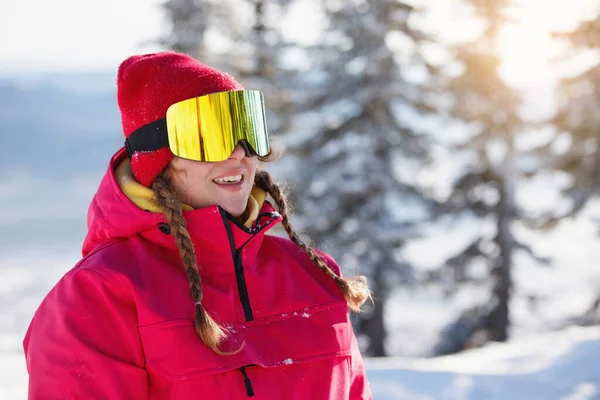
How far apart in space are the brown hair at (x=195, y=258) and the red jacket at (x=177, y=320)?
0.18ft

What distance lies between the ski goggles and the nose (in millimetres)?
18

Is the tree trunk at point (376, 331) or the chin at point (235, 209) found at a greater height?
the chin at point (235, 209)

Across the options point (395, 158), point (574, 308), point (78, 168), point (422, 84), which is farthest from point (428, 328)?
point (78, 168)

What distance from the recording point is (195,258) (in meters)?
2.20

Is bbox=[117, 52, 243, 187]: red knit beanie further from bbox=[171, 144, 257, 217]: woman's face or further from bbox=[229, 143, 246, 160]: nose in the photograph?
bbox=[229, 143, 246, 160]: nose

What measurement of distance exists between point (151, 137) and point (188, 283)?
1.82 feet

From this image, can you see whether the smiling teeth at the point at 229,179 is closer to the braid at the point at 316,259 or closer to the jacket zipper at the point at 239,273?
the jacket zipper at the point at 239,273

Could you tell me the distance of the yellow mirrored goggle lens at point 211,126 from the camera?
7.77ft

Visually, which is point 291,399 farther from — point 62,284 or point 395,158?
point 395,158

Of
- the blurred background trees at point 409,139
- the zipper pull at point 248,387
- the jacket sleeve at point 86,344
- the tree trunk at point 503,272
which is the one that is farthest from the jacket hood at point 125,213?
the tree trunk at point 503,272

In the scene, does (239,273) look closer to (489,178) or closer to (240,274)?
(240,274)

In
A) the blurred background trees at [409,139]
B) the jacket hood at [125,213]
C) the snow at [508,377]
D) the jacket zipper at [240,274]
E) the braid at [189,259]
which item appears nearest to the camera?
the braid at [189,259]

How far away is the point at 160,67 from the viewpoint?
2.41 m

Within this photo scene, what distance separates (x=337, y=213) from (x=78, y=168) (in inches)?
926
